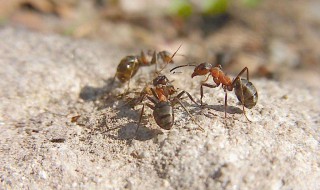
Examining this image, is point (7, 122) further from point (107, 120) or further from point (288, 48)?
point (288, 48)

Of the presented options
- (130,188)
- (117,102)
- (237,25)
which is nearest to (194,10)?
(237,25)

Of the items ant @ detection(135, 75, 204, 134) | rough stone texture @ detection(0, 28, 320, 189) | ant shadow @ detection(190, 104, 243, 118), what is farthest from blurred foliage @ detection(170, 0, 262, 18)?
ant shadow @ detection(190, 104, 243, 118)

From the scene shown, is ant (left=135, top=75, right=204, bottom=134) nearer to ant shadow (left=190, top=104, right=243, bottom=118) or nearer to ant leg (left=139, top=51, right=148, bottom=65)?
ant shadow (left=190, top=104, right=243, bottom=118)

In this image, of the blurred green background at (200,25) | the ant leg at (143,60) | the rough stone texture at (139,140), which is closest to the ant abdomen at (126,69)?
the rough stone texture at (139,140)

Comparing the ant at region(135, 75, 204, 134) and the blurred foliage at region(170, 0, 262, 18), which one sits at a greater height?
the blurred foliage at region(170, 0, 262, 18)

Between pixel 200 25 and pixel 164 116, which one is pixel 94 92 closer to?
pixel 164 116

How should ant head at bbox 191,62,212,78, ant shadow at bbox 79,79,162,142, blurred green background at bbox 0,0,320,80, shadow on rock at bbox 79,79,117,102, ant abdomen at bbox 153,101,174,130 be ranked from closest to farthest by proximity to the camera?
ant abdomen at bbox 153,101,174,130
ant shadow at bbox 79,79,162,142
ant head at bbox 191,62,212,78
shadow on rock at bbox 79,79,117,102
blurred green background at bbox 0,0,320,80

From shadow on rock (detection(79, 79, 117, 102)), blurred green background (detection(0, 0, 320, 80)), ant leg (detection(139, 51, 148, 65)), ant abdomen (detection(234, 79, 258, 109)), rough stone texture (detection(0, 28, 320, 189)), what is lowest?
rough stone texture (detection(0, 28, 320, 189))
